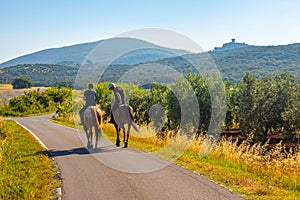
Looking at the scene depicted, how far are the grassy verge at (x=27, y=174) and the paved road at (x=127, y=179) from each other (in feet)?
1.31

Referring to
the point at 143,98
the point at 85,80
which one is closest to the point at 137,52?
the point at 85,80

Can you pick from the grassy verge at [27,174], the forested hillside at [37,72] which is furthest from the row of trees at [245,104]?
the forested hillside at [37,72]

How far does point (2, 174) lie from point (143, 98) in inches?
888

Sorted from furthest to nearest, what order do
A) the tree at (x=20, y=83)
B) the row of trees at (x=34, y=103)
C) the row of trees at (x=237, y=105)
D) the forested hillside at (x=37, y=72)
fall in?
the forested hillside at (x=37, y=72), the tree at (x=20, y=83), the row of trees at (x=34, y=103), the row of trees at (x=237, y=105)

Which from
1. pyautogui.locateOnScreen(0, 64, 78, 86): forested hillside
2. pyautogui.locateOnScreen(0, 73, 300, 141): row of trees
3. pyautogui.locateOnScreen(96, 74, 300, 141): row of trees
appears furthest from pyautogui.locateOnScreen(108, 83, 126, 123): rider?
pyautogui.locateOnScreen(0, 64, 78, 86): forested hillside

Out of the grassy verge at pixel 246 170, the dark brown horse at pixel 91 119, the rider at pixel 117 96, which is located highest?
the rider at pixel 117 96

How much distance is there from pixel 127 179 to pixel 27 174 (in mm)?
3039

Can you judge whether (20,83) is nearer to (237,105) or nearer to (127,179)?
(237,105)

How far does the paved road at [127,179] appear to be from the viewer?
756 cm

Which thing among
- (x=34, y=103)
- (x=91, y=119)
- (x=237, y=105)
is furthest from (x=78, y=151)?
(x=34, y=103)

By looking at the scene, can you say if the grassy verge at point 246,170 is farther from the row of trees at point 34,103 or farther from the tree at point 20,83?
the tree at point 20,83

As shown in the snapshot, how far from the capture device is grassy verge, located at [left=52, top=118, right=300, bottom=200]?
8.05 meters

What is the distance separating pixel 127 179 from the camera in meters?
8.95

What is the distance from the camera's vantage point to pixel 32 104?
60.6 m
